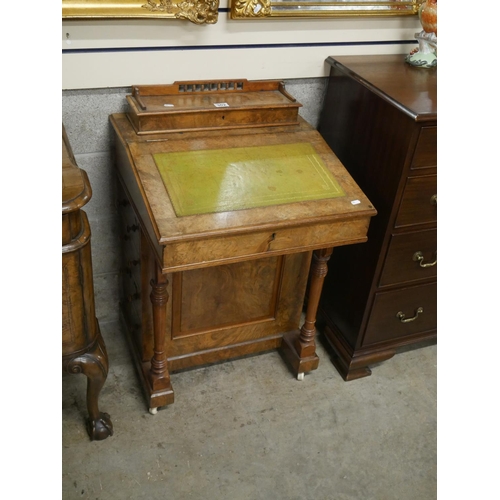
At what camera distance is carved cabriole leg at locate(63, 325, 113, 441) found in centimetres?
184

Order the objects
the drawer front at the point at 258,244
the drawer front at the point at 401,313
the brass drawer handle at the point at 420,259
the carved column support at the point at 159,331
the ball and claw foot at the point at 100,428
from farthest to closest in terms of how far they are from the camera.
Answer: the drawer front at the point at 401,313, the brass drawer handle at the point at 420,259, the ball and claw foot at the point at 100,428, the carved column support at the point at 159,331, the drawer front at the point at 258,244

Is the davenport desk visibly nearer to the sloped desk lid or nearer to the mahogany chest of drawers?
the sloped desk lid

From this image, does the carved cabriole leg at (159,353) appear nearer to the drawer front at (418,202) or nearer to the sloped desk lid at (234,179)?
the sloped desk lid at (234,179)

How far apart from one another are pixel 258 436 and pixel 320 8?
1.67 meters

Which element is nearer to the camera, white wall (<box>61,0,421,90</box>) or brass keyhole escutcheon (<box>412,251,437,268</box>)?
white wall (<box>61,0,421,90</box>)

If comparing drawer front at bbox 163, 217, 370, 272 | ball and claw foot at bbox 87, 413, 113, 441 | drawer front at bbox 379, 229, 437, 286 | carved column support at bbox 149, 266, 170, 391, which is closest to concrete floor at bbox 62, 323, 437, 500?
ball and claw foot at bbox 87, 413, 113, 441

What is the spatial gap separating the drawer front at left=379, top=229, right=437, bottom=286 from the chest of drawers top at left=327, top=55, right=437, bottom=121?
1.58 ft

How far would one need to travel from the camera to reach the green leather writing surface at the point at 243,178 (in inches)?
70.3

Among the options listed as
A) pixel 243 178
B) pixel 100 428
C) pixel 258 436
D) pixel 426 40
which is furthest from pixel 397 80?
pixel 100 428

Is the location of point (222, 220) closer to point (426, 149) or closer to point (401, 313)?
point (426, 149)

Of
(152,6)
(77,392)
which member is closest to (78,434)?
(77,392)

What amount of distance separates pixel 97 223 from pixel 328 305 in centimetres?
110

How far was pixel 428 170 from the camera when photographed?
198 centimetres

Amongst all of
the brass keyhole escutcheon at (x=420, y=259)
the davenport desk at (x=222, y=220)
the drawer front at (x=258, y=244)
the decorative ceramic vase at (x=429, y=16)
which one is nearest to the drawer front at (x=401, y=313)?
the brass keyhole escutcheon at (x=420, y=259)
